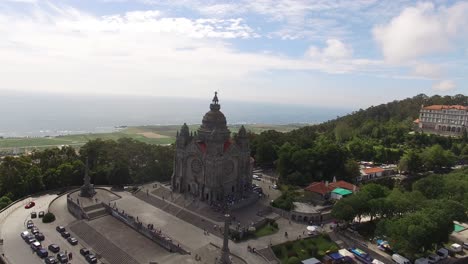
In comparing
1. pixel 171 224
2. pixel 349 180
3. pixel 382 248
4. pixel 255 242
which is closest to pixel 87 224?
pixel 171 224

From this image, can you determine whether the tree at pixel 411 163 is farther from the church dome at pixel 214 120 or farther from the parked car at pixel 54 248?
the parked car at pixel 54 248

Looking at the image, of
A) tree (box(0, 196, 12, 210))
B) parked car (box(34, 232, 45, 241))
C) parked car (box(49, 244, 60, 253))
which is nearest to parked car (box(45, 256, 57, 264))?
parked car (box(49, 244, 60, 253))

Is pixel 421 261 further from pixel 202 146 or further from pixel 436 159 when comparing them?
pixel 436 159

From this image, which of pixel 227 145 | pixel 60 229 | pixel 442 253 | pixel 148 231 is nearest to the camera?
pixel 442 253

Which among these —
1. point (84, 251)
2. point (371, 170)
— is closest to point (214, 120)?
point (84, 251)

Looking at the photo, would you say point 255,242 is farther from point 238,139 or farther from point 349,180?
point 349,180

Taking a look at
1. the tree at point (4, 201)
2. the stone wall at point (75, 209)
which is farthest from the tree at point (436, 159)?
the tree at point (4, 201)
